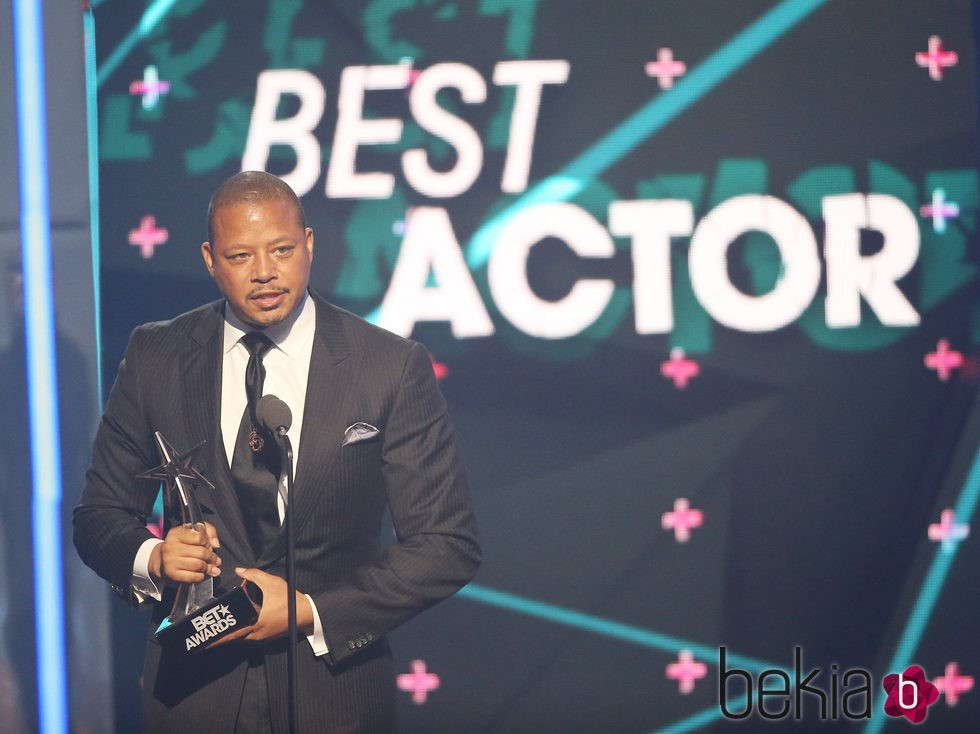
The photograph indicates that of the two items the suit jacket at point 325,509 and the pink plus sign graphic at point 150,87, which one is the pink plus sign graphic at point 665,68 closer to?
the pink plus sign graphic at point 150,87

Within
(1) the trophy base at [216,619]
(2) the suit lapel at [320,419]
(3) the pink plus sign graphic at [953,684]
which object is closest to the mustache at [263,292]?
(2) the suit lapel at [320,419]

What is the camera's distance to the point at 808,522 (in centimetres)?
328

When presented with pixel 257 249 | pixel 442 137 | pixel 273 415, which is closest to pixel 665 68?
pixel 442 137

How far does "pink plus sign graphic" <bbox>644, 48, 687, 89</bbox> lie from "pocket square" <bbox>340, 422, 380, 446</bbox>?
188 centimetres

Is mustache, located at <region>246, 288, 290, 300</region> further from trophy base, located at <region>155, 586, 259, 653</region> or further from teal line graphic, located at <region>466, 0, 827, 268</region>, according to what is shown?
teal line graphic, located at <region>466, 0, 827, 268</region>

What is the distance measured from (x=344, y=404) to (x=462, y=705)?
1734 mm

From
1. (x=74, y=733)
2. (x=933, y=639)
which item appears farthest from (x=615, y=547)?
(x=74, y=733)

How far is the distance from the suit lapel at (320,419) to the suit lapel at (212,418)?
0.25ft

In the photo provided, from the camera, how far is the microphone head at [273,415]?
1599 mm

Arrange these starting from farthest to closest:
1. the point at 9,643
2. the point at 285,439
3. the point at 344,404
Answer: the point at 9,643, the point at 344,404, the point at 285,439

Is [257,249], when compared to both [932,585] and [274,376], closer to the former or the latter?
[274,376]

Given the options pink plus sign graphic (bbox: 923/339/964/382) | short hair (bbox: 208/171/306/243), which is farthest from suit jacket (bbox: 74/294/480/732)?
pink plus sign graphic (bbox: 923/339/964/382)

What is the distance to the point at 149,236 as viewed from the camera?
3.31 metres

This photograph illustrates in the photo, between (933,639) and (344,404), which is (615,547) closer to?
(933,639)
